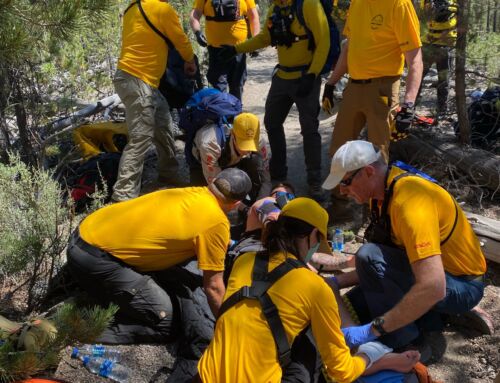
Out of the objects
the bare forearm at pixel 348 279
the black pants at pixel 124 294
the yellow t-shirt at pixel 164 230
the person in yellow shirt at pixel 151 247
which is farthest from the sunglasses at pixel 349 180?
the black pants at pixel 124 294

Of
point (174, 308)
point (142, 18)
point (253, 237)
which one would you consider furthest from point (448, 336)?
point (142, 18)

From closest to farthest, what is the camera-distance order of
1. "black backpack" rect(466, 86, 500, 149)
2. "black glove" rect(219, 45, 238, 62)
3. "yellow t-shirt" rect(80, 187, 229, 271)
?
"yellow t-shirt" rect(80, 187, 229, 271)
"black glove" rect(219, 45, 238, 62)
"black backpack" rect(466, 86, 500, 149)

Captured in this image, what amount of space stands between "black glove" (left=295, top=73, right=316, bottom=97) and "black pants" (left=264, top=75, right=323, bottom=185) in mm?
75

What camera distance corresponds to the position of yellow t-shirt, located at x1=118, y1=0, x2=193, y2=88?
4504 millimetres

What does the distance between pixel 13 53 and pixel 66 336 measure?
1139 millimetres

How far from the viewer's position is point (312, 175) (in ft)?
15.4

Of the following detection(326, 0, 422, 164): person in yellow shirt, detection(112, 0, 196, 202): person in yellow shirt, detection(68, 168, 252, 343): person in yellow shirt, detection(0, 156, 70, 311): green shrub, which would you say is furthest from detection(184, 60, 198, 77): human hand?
detection(68, 168, 252, 343): person in yellow shirt

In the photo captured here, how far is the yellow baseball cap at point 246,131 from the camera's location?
3.65 metres

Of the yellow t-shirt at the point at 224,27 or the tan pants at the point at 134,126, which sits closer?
the tan pants at the point at 134,126

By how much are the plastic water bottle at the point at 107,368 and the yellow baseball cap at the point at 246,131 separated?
1593 millimetres

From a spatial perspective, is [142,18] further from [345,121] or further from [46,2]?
[46,2]

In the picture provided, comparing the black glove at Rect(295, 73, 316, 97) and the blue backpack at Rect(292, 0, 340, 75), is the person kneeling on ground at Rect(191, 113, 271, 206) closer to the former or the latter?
the black glove at Rect(295, 73, 316, 97)

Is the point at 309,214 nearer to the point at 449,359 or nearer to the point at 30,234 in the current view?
the point at 449,359

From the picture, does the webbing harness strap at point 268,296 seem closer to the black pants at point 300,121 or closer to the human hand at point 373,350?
the human hand at point 373,350
